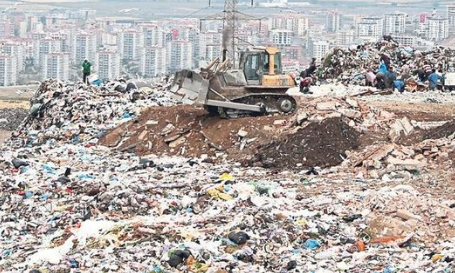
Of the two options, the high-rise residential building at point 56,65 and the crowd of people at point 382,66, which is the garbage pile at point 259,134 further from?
the high-rise residential building at point 56,65

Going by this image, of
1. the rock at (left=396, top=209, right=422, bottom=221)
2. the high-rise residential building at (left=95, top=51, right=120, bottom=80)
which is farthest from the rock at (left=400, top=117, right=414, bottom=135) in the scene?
the high-rise residential building at (left=95, top=51, right=120, bottom=80)

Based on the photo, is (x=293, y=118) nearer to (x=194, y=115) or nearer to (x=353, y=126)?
(x=353, y=126)

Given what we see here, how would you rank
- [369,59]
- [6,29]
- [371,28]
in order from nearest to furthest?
[369,59] < [371,28] < [6,29]

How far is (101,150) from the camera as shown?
17.4m

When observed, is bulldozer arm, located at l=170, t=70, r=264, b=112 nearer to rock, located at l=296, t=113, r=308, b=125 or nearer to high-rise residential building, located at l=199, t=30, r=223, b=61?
high-rise residential building, located at l=199, t=30, r=223, b=61

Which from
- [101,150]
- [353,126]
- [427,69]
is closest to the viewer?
[353,126]

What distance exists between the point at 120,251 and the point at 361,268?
251cm

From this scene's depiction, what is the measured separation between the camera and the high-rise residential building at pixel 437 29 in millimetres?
69562

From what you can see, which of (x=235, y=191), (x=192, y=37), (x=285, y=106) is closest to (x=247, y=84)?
(x=285, y=106)

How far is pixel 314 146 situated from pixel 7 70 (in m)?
62.9

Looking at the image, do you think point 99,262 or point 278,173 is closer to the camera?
point 99,262

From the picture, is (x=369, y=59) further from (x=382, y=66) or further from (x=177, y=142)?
(x=177, y=142)

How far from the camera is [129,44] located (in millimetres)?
86938

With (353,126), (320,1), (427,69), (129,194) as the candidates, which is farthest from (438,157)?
(320,1)
